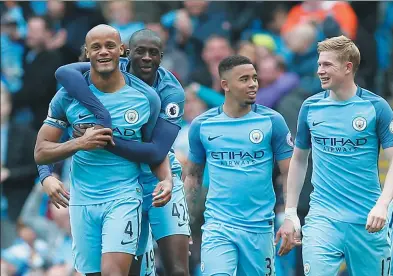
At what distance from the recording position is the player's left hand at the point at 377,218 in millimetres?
10297

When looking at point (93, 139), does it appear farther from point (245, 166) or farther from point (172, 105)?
point (245, 166)

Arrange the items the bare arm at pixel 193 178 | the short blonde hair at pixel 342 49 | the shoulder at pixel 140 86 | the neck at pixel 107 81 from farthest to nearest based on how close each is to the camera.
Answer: the bare arm at pixel 193 178 < the short blonde hair at pixel 342 49 < the shoulder at pixel 140 86 < the neck at pixel 107 81

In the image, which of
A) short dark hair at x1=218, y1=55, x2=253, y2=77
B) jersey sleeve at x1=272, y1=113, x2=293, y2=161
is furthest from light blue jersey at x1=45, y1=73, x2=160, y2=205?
jersey sleeve at x1=272, y1=113, x2=293, y2=161

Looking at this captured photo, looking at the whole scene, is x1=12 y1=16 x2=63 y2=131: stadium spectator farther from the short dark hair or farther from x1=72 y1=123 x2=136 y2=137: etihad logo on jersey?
x1=72 y1=123 x2=136 y2=137: etihad logo on jersey

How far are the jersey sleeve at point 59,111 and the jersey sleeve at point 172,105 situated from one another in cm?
89

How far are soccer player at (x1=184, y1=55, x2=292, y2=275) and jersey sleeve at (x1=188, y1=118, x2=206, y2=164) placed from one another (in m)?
0.04

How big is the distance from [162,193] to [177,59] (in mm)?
7761

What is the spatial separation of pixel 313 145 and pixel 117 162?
5.92 ft

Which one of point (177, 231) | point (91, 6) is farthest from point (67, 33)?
point (177, 231)

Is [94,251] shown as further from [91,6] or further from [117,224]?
[91,6]

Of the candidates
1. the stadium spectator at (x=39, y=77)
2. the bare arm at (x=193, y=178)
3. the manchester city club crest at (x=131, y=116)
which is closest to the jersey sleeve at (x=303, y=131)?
the bare arm at (x=193, y=178)

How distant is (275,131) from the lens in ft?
37.6

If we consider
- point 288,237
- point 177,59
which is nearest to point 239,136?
point 288,237

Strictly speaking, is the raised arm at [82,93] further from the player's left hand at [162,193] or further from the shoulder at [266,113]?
the shoulder at [266,113]
